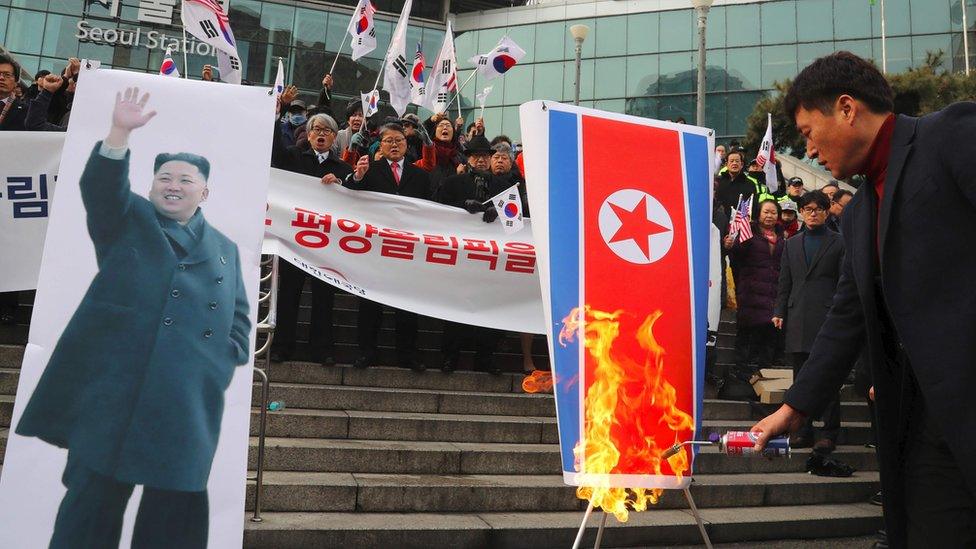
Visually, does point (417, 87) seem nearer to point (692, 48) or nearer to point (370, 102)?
point (370, 102)

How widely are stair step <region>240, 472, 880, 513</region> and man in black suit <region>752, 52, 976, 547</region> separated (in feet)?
10.4

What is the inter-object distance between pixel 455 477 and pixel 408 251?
2.17m

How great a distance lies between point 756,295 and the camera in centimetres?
843

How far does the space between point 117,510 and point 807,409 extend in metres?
2.34

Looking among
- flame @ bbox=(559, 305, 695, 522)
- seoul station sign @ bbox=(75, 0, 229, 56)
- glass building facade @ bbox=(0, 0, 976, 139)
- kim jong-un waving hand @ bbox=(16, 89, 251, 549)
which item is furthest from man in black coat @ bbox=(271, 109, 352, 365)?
seoul station sign @ bbox=(75, 0, 229, 56)

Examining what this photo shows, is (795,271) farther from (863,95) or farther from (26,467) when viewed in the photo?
(26,467)

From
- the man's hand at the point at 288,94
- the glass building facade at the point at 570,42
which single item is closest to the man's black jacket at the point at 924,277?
the man's hand at the point at 288,94

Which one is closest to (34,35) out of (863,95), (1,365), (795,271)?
(1,365)

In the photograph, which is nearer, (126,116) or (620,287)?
(126,116)

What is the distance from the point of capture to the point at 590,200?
13.1ft

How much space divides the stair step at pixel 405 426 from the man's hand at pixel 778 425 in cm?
396

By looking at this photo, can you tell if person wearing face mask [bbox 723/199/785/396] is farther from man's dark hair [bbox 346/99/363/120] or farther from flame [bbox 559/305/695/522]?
man's dark hair [bbox 346/99/363/120]

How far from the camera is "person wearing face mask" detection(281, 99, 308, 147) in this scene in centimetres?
960

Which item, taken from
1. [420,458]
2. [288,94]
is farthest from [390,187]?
[288,94]
